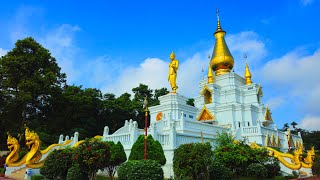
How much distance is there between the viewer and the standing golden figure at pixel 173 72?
92.0 feet

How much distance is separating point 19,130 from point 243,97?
26.7 m

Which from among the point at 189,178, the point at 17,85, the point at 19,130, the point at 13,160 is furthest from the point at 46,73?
the point at 189,178

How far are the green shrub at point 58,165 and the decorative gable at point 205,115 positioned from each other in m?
19.5

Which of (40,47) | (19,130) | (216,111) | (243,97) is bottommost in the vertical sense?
(19,130)

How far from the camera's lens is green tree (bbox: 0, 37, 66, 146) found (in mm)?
29422

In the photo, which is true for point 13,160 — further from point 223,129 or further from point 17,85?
point 223,129

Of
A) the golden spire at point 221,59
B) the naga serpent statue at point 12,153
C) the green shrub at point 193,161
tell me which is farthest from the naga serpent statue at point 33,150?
the golden spire at point 221,59

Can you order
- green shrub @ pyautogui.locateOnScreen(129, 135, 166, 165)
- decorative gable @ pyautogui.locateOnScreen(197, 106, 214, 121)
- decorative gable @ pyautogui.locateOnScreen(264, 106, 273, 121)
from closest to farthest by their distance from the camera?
green shrub @ pyautogui.locateOnScreen(129, 135, 166, 165) < decorative gable @ pyautogui.locateOnScreen(197, 106, 214, 121) < decorative gable @ pyautogui.locateOnScreen(264, 106, 273, 121)

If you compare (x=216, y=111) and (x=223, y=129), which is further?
(x=216, y=111)

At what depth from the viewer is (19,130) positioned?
95.8ft

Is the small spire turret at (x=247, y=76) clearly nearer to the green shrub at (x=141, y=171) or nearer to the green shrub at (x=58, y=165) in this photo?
the green shrub at (x=58, y=165)

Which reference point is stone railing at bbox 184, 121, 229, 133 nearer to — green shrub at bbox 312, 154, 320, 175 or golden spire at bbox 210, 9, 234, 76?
green shrub at bbox 312, 154, 320, 175

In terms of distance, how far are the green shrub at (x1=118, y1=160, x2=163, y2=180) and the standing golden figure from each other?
17786mm

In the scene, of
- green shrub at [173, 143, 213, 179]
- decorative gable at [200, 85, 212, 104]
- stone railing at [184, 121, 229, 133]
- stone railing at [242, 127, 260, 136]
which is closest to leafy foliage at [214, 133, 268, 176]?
green shrub at [173, 143, 213, 179]
